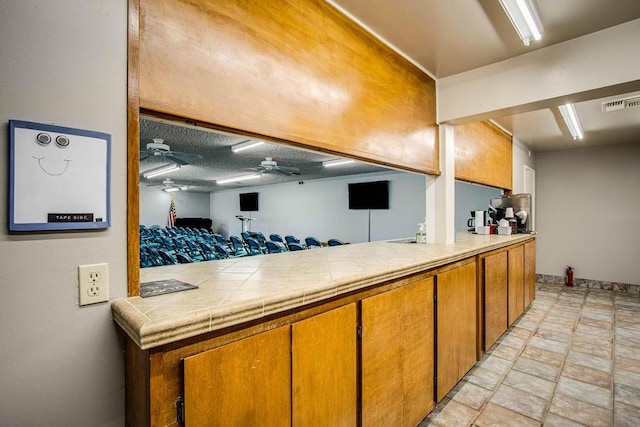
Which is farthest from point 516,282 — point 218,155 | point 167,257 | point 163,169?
point 163,169

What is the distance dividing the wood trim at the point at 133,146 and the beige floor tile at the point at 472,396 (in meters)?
2.08

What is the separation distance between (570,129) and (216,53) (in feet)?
14.9

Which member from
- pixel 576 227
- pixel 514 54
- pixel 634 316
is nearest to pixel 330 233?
pixel 576 227

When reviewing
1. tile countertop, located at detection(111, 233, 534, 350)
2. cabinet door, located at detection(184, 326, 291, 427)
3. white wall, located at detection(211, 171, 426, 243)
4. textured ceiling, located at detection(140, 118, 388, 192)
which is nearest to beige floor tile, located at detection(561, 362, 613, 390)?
tile countertop, located at detection(111, 233, 534, 350)

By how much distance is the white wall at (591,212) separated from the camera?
4762mm

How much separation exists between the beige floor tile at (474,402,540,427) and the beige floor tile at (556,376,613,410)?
0.50 meters

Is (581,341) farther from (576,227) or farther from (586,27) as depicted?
(576,227)

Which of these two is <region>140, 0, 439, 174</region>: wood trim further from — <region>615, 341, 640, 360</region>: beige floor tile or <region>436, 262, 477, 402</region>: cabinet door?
<region>615, 341, 640, 360</region>: beige floor tile

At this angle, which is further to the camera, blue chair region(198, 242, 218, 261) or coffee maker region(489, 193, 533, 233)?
blue chair region(198, 242, 218, 261)

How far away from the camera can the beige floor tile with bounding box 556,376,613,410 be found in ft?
6.40

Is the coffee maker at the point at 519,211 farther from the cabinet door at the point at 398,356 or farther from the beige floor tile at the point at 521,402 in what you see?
the cabinet door at the point at 398,356

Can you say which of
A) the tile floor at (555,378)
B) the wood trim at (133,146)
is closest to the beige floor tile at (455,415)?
the tile floor at (555,378)

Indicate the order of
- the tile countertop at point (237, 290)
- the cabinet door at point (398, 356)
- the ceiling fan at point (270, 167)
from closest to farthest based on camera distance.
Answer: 1. the tile countertop at point (237, 290)
2. the cabinet door at point (398, 356)
3. the ceiling fan at point (270, 167)

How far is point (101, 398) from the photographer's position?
0.86m
